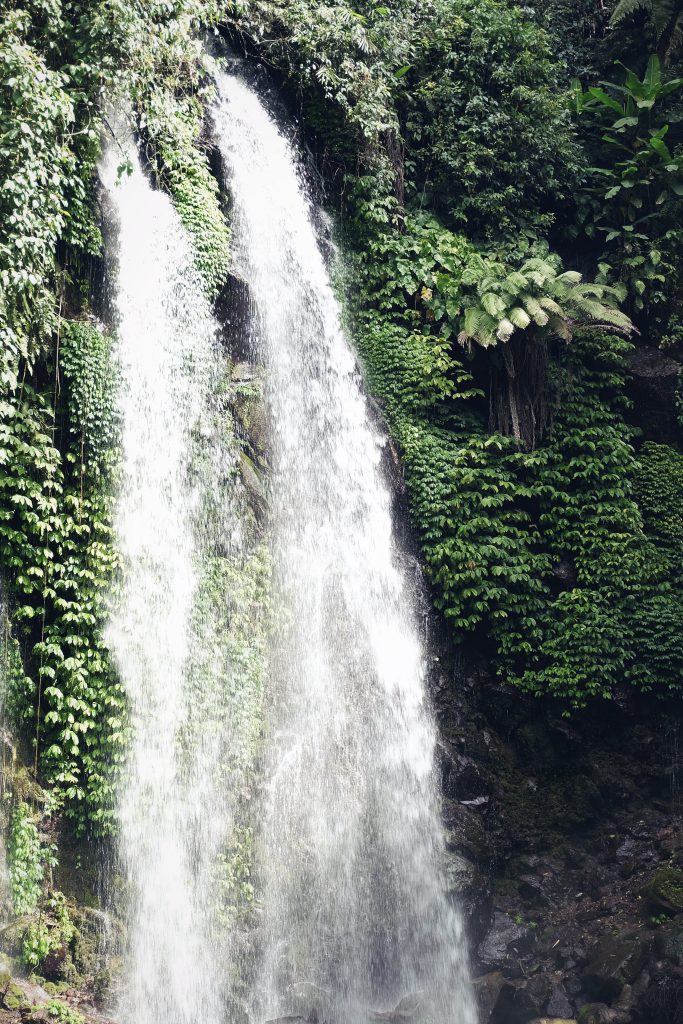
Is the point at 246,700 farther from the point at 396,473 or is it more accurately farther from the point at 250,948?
the point at 396,473

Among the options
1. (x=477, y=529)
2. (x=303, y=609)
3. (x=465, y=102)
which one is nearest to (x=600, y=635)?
(x=477, y=529)

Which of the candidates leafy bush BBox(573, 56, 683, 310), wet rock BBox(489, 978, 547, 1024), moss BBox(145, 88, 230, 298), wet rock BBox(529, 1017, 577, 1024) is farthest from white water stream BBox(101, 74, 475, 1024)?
leafy bush BBox(573, 56, 683, 310)

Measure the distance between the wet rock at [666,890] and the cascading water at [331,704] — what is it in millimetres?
2168

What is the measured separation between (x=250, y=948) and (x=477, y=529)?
5.70 meters

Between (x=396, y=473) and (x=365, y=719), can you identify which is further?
(x=396, y=473)

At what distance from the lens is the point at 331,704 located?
948 cm

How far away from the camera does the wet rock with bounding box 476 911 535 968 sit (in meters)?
9.25

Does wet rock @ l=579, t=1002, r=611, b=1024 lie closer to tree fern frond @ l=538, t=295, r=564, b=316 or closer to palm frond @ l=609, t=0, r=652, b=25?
tree fern frond @ l=538, t=295, r=564, b=316

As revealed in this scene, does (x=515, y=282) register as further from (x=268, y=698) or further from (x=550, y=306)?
(x=268, y=698)

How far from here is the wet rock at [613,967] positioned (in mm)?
8430

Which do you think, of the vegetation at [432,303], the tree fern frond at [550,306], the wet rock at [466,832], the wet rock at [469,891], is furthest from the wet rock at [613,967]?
the tree fern frond at [550,306]

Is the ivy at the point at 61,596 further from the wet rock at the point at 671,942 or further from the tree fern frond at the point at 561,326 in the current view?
the tree fern frond at the point at 561,326

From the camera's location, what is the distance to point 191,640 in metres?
8.88

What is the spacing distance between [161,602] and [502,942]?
18.1 feet
